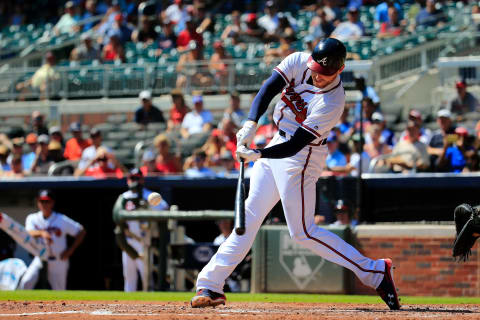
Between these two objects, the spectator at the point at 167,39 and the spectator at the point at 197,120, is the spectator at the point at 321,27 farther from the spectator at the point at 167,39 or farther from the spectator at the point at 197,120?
the spectator at the point at 167,39

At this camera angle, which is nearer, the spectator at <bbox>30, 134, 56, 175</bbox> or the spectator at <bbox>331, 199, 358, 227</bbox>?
the spectator at <bbox>331, 199, 358, 227</bbox>

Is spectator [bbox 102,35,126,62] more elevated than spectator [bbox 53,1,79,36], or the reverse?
spectator [bbox 53,1,79,36]

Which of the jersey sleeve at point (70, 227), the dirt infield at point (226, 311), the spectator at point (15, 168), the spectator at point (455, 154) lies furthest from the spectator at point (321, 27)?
the dirt infield at point (226, 311)

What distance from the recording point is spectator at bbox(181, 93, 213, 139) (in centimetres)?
1302

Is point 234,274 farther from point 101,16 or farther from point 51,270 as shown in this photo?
point 101,16

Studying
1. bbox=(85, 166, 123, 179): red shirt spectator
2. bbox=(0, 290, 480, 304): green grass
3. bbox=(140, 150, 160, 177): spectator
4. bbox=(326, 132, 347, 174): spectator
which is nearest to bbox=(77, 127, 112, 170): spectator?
bbox=(85, 166, 123, 179): red shirt spectator

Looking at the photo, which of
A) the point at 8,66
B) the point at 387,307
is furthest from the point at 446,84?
the point at 8,66

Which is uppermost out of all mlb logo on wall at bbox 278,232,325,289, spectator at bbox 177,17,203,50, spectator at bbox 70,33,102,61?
spectator at bbox 177,17,203,50

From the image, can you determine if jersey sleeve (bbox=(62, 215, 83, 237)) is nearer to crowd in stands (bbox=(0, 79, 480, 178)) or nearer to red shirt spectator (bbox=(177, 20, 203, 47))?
crowd in stands (bbox=(0, 79, 480, 178))

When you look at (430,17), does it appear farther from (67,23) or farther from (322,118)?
(322,118)

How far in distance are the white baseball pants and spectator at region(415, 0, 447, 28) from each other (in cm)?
848

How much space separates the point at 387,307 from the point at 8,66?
40.1 feet

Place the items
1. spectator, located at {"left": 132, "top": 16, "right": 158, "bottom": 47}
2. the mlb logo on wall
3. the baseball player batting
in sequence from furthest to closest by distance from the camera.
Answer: spectator, located at {"left": 132, "top": 16, "right": 158, "bottom": 47}
the mlb logo on wall
the baseball player batting

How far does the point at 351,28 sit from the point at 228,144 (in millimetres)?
3251
